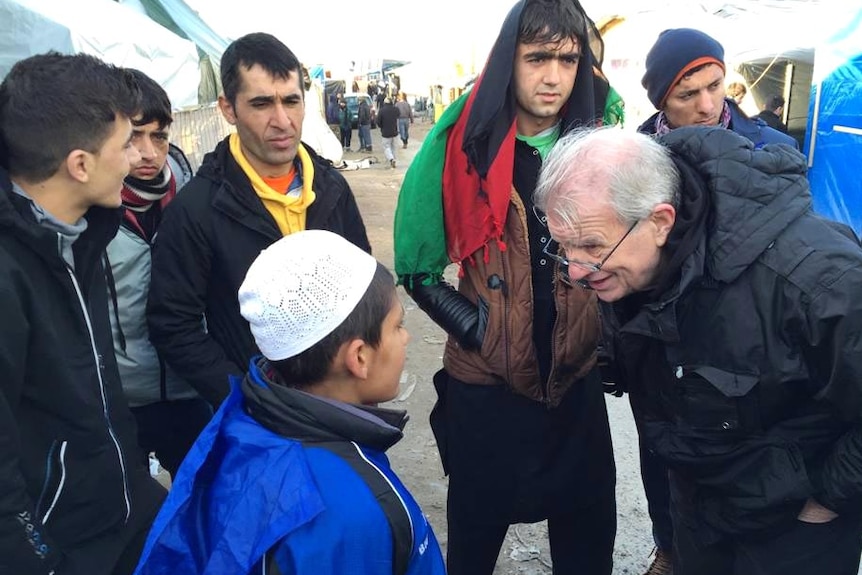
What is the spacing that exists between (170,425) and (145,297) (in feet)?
1.73

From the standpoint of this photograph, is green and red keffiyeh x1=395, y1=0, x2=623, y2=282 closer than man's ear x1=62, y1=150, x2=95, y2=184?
No

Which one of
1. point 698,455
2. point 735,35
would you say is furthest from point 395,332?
point 735,35

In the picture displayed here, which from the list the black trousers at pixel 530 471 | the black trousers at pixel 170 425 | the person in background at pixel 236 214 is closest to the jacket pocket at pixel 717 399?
the black trousers at pixel 530 471

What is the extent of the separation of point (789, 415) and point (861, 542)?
0.50 metres

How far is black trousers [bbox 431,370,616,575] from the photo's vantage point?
224 cm

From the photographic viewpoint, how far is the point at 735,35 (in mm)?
11570

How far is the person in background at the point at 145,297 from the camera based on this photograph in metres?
2.34

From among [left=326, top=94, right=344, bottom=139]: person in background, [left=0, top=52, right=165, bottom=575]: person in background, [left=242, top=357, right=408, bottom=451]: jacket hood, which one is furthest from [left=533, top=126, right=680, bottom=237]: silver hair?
[left=326, top=94, right=344, bottom=139]: person in background

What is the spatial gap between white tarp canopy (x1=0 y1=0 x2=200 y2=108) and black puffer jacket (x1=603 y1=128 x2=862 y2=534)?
4710 mm

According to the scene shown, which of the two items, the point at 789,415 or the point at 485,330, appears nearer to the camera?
the point at 789,415

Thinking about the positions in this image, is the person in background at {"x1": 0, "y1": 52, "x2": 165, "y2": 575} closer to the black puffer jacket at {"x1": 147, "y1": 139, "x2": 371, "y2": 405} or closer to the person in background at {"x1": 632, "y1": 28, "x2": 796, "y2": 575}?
the black puffer jacket at {"x1": 147, "y1": 139, "x2": 371, "y2": 405}

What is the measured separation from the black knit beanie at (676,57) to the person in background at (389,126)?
16586 millimetres

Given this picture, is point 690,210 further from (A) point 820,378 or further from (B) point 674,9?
(B) point 674,9

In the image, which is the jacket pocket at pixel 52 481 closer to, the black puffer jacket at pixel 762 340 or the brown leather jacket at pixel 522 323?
the brown leather jacket at pixel 522 323
